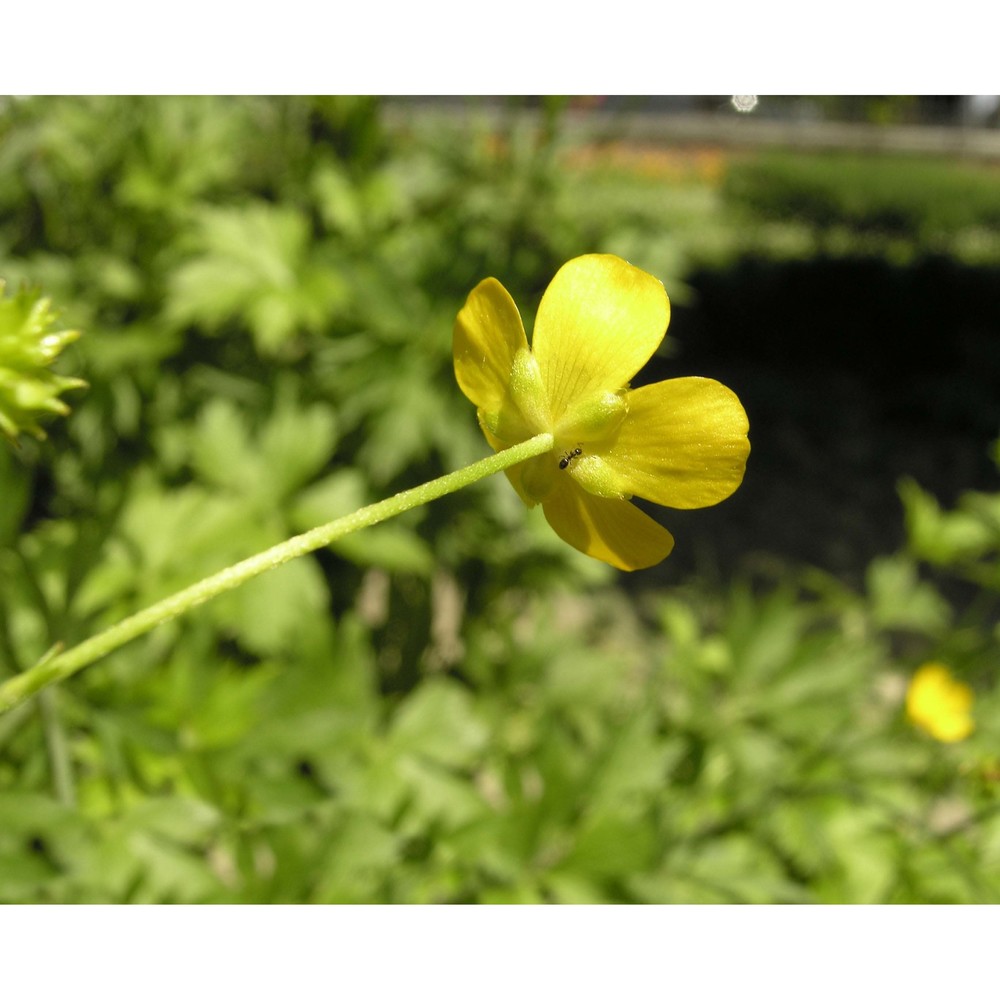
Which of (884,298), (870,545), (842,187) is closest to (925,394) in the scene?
(884,298)

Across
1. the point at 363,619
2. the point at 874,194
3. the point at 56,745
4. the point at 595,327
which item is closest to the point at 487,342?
the point at 595,327

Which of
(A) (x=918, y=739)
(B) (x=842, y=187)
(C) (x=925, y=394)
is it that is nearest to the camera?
(A) (x=918, y=739)

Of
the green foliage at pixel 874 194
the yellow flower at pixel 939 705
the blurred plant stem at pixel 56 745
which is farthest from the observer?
the green foliage at pixel 874 194

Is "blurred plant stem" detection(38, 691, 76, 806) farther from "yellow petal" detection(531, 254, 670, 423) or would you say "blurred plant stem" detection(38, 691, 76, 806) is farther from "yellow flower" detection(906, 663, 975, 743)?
"yellow flower" detection(906, 663, 975, 743)

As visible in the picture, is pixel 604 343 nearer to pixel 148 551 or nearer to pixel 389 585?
pixel 148 551

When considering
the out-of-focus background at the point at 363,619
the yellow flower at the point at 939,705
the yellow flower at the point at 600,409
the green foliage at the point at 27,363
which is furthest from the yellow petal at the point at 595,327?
the yellow flower at the point at 939,705

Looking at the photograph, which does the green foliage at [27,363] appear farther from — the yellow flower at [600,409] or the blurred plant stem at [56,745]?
the blurred plant stem at [56,745]

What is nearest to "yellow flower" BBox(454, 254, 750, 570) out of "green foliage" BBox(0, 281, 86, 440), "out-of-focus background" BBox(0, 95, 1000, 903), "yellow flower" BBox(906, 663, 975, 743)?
"green foliage" BBox(0, 281, 86, 440)
